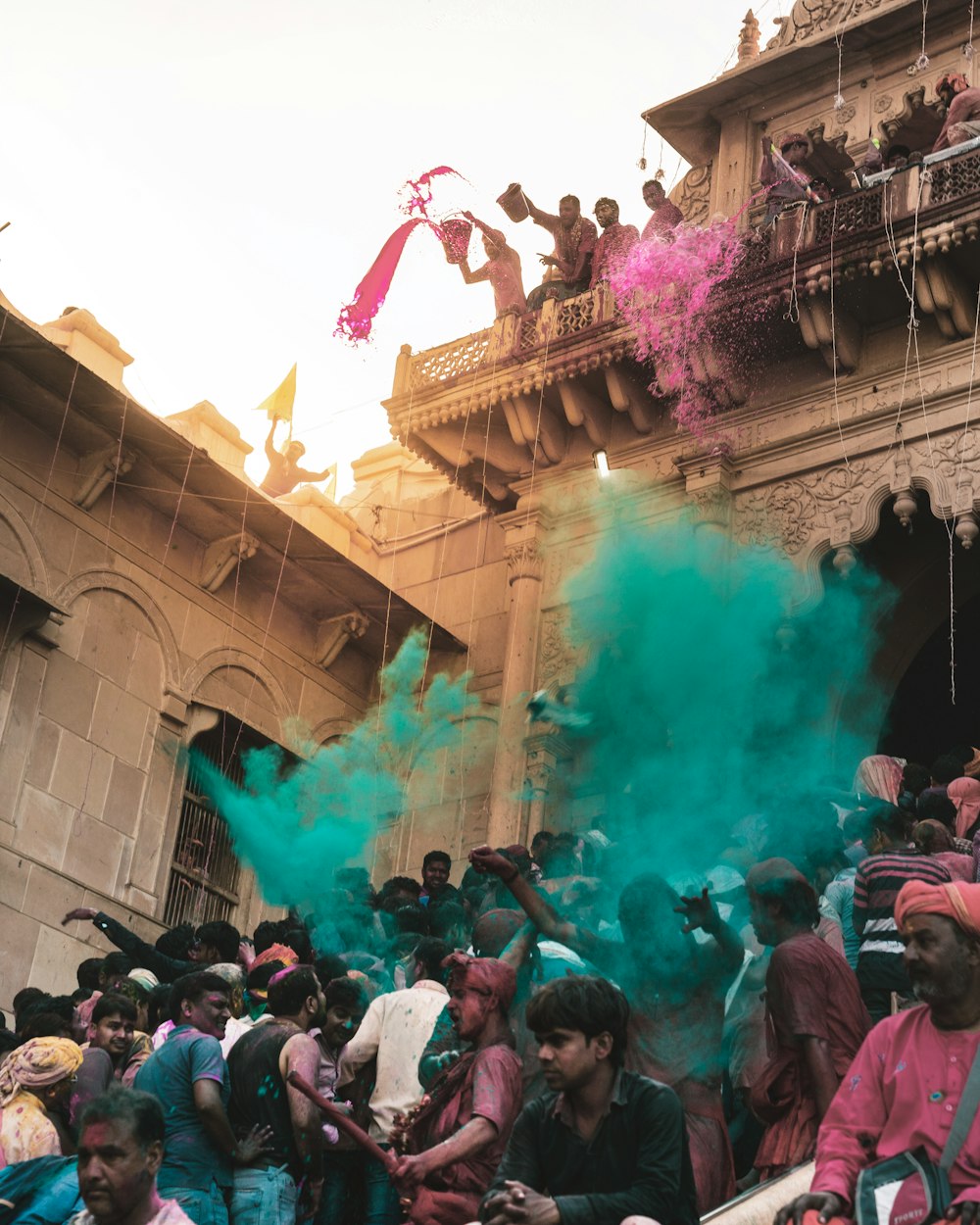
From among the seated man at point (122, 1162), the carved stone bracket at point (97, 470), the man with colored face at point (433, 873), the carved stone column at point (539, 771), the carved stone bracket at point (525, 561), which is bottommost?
the seated man at point (122, 1162)

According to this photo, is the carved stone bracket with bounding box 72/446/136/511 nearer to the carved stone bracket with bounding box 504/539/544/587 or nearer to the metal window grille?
the metal window grille

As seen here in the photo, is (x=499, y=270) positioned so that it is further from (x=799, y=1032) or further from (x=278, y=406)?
(x=799, y=1032)

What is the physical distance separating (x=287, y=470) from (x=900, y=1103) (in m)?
16.3

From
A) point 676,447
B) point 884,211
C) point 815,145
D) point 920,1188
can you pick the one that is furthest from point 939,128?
point 920,1188

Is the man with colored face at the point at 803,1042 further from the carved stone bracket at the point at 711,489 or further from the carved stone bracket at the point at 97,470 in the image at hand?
the carved stone bracket at the point at 97,470

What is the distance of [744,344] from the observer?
14008mm

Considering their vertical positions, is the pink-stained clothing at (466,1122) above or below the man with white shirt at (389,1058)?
below

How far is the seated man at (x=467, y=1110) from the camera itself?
196 inches

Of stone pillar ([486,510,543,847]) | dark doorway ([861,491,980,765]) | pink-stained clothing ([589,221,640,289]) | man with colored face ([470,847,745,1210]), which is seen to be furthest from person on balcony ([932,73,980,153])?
man with colored face ([470,847,745,1210])

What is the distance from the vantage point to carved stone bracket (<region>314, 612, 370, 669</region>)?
16.3 meters

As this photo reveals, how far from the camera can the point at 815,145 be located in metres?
15.3

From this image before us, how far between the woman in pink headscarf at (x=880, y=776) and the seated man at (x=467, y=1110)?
608 centimetres

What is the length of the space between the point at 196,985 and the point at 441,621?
11.0m

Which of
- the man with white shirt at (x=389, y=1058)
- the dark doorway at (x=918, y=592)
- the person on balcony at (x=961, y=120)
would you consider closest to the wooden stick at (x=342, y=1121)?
the man with white shirt at (x=389, y=1058)
